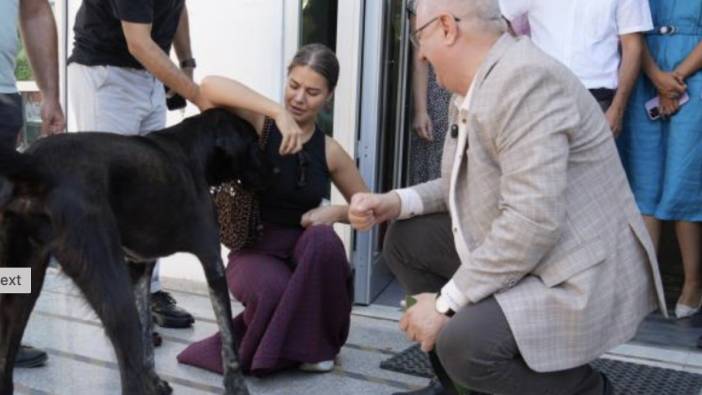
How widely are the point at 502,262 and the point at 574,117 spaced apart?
0.42 meters

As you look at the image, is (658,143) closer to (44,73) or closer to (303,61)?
(303,61)

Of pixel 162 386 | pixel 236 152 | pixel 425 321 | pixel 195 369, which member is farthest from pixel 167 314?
pixel 425 321

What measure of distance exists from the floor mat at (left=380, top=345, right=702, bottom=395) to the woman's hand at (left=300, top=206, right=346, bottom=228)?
27.7 inches

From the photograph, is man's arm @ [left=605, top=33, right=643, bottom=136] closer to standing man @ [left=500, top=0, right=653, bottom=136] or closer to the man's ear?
standing man @ [left=500, top=0, right=653, bottom=136]

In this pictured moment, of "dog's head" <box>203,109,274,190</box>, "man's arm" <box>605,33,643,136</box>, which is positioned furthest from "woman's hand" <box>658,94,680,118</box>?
"dog's head" <box>203,109,274,190</box>

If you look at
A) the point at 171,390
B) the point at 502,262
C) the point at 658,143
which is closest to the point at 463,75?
the point at 502,262

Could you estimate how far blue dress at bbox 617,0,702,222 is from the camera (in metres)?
4.00

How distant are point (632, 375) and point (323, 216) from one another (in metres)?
1.49

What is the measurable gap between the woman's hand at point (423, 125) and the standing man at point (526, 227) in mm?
1940

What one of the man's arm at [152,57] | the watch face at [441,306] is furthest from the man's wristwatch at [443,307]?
the man's arm at [152,57]

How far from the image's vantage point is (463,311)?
2.33 m

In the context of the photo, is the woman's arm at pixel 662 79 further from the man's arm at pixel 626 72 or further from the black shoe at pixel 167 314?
the black shoe at pixel 167 314

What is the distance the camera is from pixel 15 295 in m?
2.53

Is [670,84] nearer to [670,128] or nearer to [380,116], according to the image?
[670,128]
